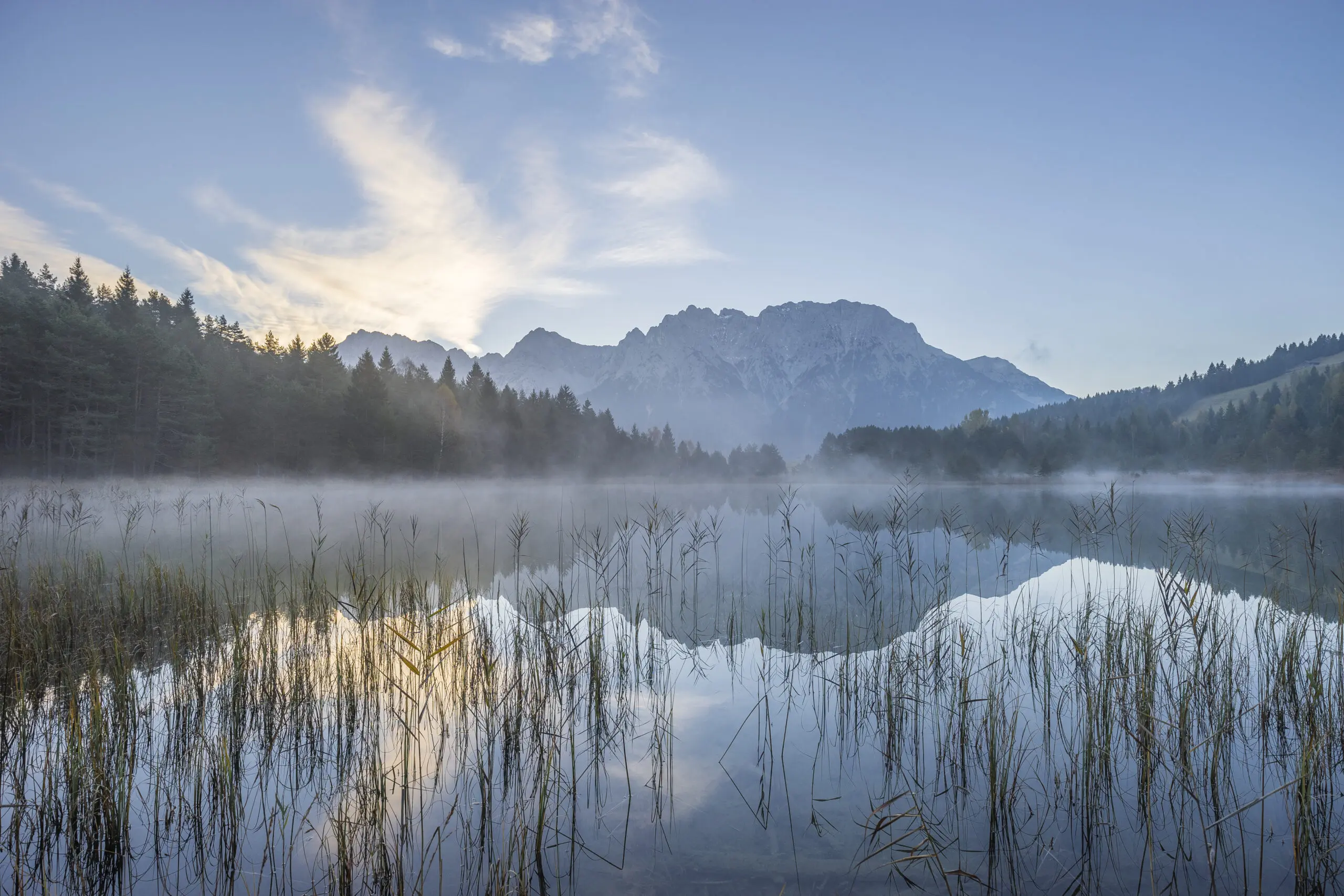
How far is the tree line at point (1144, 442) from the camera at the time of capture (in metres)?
87.4

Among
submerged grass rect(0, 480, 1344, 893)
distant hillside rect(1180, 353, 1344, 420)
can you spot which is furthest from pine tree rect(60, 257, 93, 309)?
distant hillside rect(1180, 353, 1344, 420)

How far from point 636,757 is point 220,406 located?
52880mm

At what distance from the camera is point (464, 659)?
21.7ft

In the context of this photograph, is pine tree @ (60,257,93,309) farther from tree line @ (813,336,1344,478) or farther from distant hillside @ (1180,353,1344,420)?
distant hillside @ (1180,353,1344,420)

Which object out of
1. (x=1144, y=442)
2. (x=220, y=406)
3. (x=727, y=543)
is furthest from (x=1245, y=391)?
(x=220, y=406)

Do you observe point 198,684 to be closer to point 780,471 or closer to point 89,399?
point 89,399

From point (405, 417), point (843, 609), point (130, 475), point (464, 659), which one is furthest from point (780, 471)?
point (464, 659)

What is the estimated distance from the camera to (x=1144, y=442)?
102875 millimetres

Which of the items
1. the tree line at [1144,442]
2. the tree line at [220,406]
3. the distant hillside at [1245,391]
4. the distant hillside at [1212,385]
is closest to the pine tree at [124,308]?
the tree line at [220,406]

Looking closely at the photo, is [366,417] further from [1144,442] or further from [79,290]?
[1144,442]

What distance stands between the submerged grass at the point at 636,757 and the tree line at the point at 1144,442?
75.3 m

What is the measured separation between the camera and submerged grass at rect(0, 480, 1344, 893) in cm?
351

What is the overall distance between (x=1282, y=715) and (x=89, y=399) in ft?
161

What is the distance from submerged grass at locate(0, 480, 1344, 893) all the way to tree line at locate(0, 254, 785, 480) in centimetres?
3743
